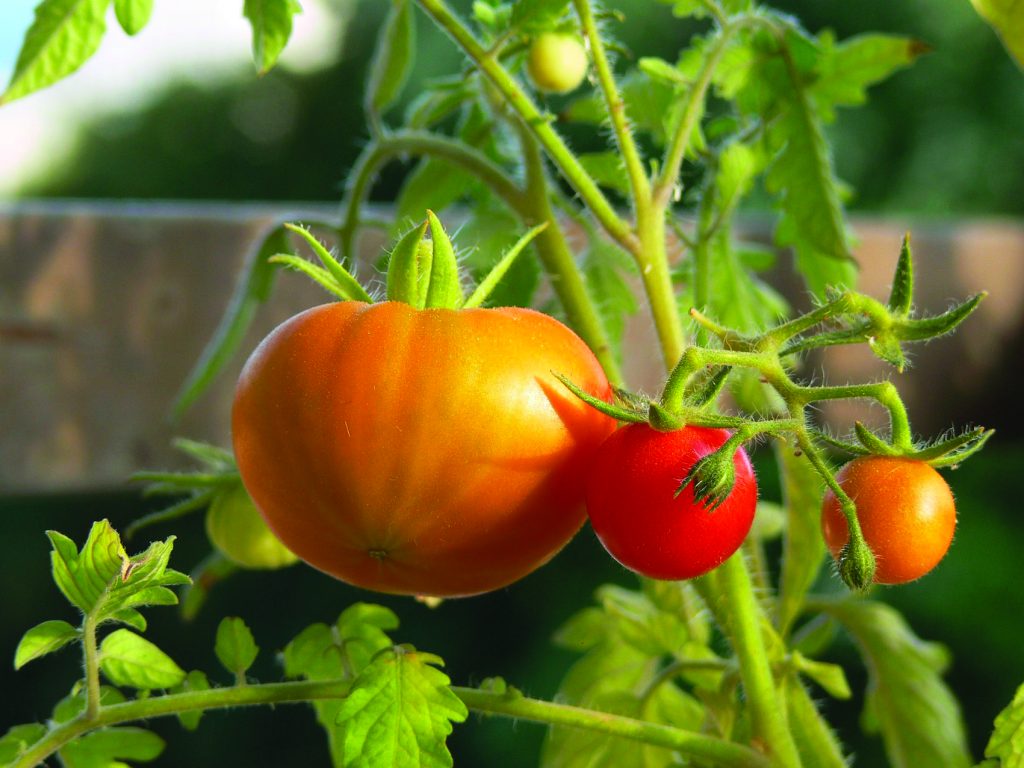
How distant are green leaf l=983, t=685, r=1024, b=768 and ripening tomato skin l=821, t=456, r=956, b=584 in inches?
2.2

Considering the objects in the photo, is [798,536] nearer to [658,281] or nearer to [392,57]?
[658,281]

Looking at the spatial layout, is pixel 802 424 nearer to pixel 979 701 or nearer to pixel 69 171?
pixel 979 701

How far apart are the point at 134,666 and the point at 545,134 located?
199 mm

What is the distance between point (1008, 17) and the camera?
0.99ft

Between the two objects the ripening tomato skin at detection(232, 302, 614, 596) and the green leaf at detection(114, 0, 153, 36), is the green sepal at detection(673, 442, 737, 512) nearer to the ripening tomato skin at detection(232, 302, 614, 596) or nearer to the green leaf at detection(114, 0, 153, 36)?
the ripening tomato skin at detection(232, 302, 614, 596)

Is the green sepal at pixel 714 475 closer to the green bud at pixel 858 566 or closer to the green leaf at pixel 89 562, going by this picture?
the green bud at pixel 858 566

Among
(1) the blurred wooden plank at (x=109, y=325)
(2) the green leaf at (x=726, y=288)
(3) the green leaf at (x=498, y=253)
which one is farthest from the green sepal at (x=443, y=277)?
(1) the blurred wooden plank at (x=109, y=325)

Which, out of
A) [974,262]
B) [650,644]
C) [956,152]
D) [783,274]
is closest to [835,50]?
[650,644]

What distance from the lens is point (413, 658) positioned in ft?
1.01

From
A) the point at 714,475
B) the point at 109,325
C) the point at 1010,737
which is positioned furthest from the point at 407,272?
the point at 109,325

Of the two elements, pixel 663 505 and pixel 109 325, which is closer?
pixel 663 505

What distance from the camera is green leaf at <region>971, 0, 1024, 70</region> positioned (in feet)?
0.99

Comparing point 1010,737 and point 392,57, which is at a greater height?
point 392,57

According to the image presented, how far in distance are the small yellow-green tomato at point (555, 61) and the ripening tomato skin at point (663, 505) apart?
0.64 ft
